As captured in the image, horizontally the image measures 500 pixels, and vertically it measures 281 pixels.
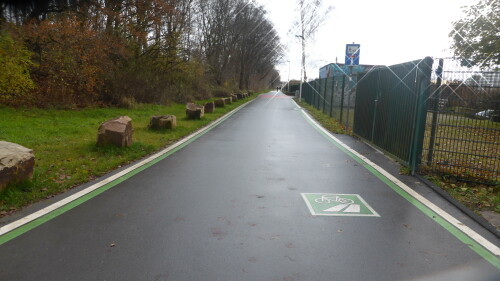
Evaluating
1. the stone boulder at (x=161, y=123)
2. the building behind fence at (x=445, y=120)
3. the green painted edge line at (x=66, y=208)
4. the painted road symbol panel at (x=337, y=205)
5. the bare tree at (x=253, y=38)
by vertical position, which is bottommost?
the green painted edge line at (x=66, y=208)

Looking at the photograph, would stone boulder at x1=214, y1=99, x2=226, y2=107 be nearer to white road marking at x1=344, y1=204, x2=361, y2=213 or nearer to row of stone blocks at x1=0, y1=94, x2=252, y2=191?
row of stone blocks at x1=0, y1=94, x2=252, y2=191

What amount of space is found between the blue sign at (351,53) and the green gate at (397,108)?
5.72 metres

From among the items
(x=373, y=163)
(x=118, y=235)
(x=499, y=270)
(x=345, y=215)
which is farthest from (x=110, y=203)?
(x=373, y=163)

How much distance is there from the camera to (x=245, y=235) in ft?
13.1

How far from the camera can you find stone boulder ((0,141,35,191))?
4.99 m

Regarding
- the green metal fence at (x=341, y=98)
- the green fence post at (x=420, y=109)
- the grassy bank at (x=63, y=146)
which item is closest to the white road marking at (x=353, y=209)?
the green fence post at (x=420, y=109)

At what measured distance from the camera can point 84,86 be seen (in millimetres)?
16500

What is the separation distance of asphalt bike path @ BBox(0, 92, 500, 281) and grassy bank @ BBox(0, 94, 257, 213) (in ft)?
2.42

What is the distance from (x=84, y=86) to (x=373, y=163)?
42.6 ft

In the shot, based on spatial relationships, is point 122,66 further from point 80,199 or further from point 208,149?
point 80,199

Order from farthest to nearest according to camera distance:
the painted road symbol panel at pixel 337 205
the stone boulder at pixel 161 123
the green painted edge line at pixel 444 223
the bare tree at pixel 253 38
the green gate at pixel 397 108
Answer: the bare tree at pixel 253 38 < the stone boulder at pixel 161 123 < the green gate at pixel 397 108 < the painted road symbol panel at pixel 337 205 < the green painted edge line at pixel 444 223

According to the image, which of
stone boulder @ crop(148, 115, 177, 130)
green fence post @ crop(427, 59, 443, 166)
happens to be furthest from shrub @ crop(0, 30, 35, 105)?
green fence post @ crop(427, 59, 443, 166)

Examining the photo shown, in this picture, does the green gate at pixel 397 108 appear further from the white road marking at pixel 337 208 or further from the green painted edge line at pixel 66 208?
the green painted edge line at pixel 66 208

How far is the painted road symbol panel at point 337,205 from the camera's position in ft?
15.7
